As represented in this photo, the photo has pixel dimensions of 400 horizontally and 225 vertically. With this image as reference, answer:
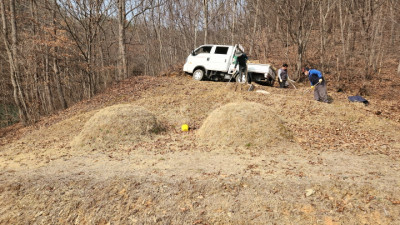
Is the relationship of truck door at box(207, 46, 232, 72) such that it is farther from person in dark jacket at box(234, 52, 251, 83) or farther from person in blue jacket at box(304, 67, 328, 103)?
person in blue jacket at box(304, 67, 328, 103)

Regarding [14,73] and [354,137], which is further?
[14,73]

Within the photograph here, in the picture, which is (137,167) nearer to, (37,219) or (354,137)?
(37,219)

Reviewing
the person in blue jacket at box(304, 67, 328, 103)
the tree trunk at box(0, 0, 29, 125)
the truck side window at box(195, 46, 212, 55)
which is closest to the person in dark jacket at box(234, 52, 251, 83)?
the truck side window at box(195, 46, 212, 55)

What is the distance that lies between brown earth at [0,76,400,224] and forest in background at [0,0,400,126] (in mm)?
6864

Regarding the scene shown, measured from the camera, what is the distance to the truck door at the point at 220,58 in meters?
12.0

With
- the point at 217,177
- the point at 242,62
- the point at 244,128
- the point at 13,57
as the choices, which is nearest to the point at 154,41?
the point at 13,57

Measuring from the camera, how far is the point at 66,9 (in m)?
12.7

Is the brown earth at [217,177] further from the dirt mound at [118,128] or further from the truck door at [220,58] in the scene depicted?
the truck door at [220,58]

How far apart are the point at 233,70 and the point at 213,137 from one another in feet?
19.7

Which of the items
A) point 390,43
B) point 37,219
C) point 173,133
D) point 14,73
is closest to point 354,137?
point 173,133

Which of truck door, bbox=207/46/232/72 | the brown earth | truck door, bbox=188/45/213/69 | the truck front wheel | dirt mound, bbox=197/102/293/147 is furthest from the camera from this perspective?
the truck front wheel

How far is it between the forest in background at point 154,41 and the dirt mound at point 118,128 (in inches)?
270

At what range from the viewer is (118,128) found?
738 cm

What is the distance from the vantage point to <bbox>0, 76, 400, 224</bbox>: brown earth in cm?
351
